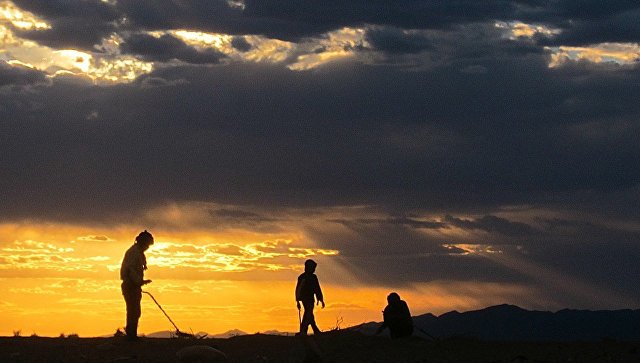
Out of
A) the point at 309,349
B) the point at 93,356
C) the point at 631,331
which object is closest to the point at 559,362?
the point at 309,349

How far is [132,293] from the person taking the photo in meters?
32.8

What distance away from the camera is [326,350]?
30703 mm

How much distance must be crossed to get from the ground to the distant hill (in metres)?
69.3

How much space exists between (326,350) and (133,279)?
5.81 m

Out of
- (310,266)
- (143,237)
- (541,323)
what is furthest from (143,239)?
(541,323)

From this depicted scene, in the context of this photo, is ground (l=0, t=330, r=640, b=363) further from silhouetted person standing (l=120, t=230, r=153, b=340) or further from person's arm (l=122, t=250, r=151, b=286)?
person's arm (l=122, t=250, r=151, b=286)

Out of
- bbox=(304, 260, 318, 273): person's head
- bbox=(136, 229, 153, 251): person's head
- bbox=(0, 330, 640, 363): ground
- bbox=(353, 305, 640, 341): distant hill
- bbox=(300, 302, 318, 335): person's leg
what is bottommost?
bbox=(0, 330, 640, 363): ground

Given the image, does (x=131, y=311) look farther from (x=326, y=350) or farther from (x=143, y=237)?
(x=326, y=350)

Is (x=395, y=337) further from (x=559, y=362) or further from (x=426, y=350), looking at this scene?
(x=559, y=362)

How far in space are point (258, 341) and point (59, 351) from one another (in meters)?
5.33

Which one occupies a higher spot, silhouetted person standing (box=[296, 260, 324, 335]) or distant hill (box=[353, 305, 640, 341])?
distant hill (box=[353, 305, 640, 341])

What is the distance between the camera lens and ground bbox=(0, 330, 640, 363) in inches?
1137

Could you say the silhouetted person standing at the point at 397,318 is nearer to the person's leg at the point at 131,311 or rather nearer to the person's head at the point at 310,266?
the person's head at the point at 310,266

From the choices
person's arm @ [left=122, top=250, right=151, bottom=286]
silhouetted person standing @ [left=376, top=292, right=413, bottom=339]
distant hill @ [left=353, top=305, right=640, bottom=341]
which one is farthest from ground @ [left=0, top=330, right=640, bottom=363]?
distant hill @ [left=353, top=305, right=640, bottom=341]
